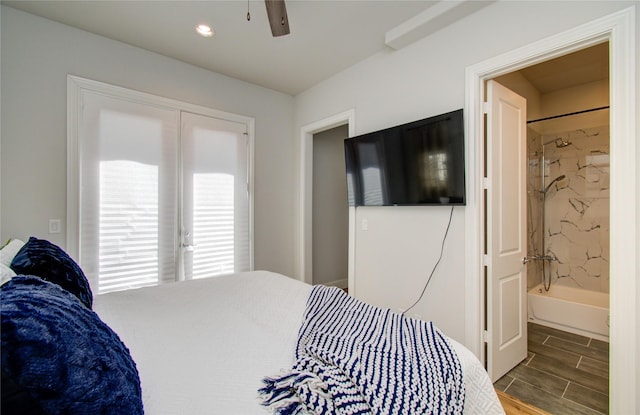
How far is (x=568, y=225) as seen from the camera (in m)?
3.51

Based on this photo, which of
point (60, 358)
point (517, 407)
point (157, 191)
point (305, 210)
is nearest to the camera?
point (60, 358)

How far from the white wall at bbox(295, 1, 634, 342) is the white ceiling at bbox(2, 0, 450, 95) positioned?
31 centimetres

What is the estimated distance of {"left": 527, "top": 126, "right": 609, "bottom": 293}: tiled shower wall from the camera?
10.7 ft

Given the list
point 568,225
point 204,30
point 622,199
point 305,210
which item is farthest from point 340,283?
point 204,30

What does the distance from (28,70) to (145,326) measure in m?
2.39

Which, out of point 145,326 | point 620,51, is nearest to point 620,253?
point 620,51

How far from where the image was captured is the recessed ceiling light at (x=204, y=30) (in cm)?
243

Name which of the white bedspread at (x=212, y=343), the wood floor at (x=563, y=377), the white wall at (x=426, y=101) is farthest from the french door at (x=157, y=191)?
the wood floor at (x=563, y=377)

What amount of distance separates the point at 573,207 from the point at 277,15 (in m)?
3.91

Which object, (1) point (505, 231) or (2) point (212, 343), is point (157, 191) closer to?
(2) point (212, 343)

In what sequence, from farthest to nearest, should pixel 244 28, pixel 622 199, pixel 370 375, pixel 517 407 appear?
pixel 244 28 → pixel 517 407 → pixel 622 199 → pixel 370 375

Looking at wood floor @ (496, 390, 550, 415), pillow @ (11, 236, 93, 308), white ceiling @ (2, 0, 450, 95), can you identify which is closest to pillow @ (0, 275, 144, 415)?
pillow @ (11, 236, 93, 308)

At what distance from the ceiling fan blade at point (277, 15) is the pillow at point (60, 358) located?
170 cm

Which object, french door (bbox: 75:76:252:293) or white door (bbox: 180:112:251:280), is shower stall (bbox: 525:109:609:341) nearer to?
Answer: white door (bbox: 180:112:251:280)
